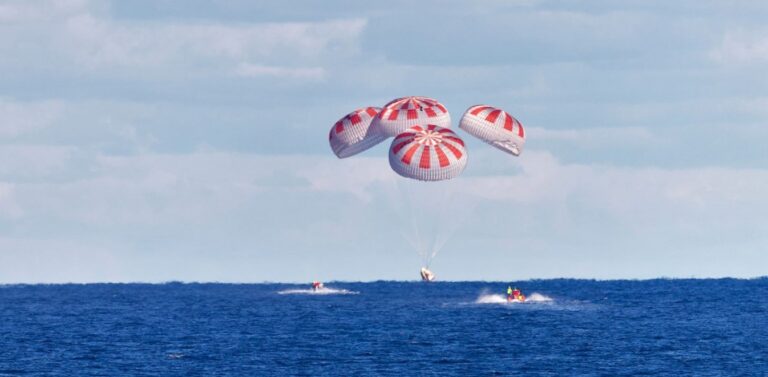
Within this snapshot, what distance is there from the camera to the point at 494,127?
9831 cm

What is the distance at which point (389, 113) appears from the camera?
318 feet

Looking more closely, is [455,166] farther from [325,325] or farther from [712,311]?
[712,311]

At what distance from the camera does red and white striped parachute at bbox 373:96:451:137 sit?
3809 inches

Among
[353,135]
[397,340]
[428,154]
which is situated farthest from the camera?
[397,340]

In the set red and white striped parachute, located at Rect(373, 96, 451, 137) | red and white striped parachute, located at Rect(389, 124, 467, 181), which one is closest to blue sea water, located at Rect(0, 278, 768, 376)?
red and white striped parachute, located at Rect(389, 124, 467, 181)

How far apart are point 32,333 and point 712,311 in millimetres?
71340

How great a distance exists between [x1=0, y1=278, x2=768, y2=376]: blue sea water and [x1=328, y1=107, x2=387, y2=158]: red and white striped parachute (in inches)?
555

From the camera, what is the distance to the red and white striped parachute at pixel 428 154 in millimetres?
95062

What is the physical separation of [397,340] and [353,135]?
17669 millimetres

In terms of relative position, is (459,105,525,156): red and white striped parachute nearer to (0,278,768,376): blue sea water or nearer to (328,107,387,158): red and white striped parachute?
(328,107,387,158): red and white striped parachute

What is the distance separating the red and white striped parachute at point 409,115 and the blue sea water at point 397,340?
15319 millimetres

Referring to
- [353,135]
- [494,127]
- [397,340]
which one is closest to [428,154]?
[494,127]

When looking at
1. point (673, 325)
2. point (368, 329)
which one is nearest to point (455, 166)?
point (368, 329)

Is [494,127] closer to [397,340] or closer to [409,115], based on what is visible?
[409,115]
